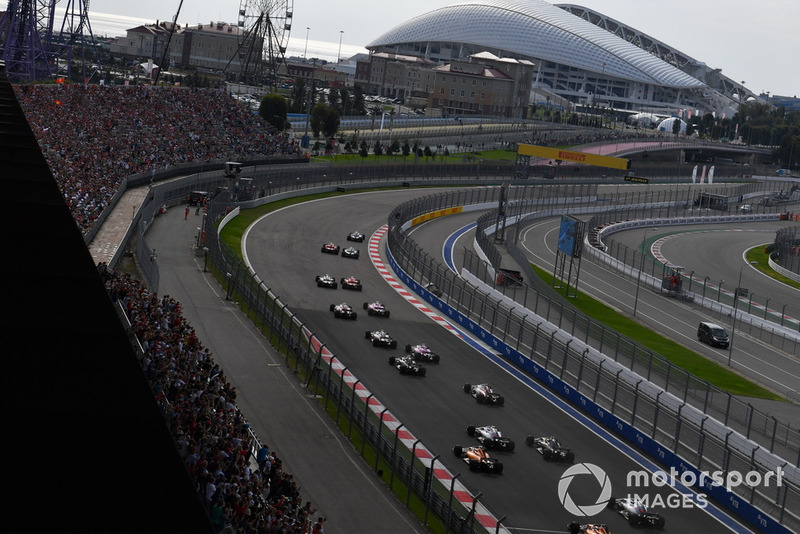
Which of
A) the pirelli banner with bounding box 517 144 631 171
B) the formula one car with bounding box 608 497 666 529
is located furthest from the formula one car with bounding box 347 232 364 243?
the pirelli banner with bounding box 517 144 631 171

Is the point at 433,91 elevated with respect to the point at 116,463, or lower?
elevated

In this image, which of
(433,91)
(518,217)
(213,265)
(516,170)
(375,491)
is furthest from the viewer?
(433,91)

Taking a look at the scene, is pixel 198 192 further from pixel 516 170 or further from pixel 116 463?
pixel 116 463

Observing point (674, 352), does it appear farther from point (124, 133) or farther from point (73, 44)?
point (73, 44)

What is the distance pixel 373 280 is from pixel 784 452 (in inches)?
835

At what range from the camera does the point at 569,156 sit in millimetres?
85438

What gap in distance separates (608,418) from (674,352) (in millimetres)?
11054

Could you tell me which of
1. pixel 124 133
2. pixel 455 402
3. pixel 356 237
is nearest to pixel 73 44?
pixel 124 133

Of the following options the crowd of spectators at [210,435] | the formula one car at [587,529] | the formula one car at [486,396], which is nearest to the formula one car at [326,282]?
the formula one car at [486,396]

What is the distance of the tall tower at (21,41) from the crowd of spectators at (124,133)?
636 cm

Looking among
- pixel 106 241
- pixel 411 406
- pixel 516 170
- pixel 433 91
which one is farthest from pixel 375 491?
pixel 433 91

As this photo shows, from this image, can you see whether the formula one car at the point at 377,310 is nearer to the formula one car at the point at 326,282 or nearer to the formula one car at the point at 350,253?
the formula one car at the point at 326,282

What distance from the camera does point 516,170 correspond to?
84.9m

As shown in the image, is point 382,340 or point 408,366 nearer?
Answer: point 408,366
